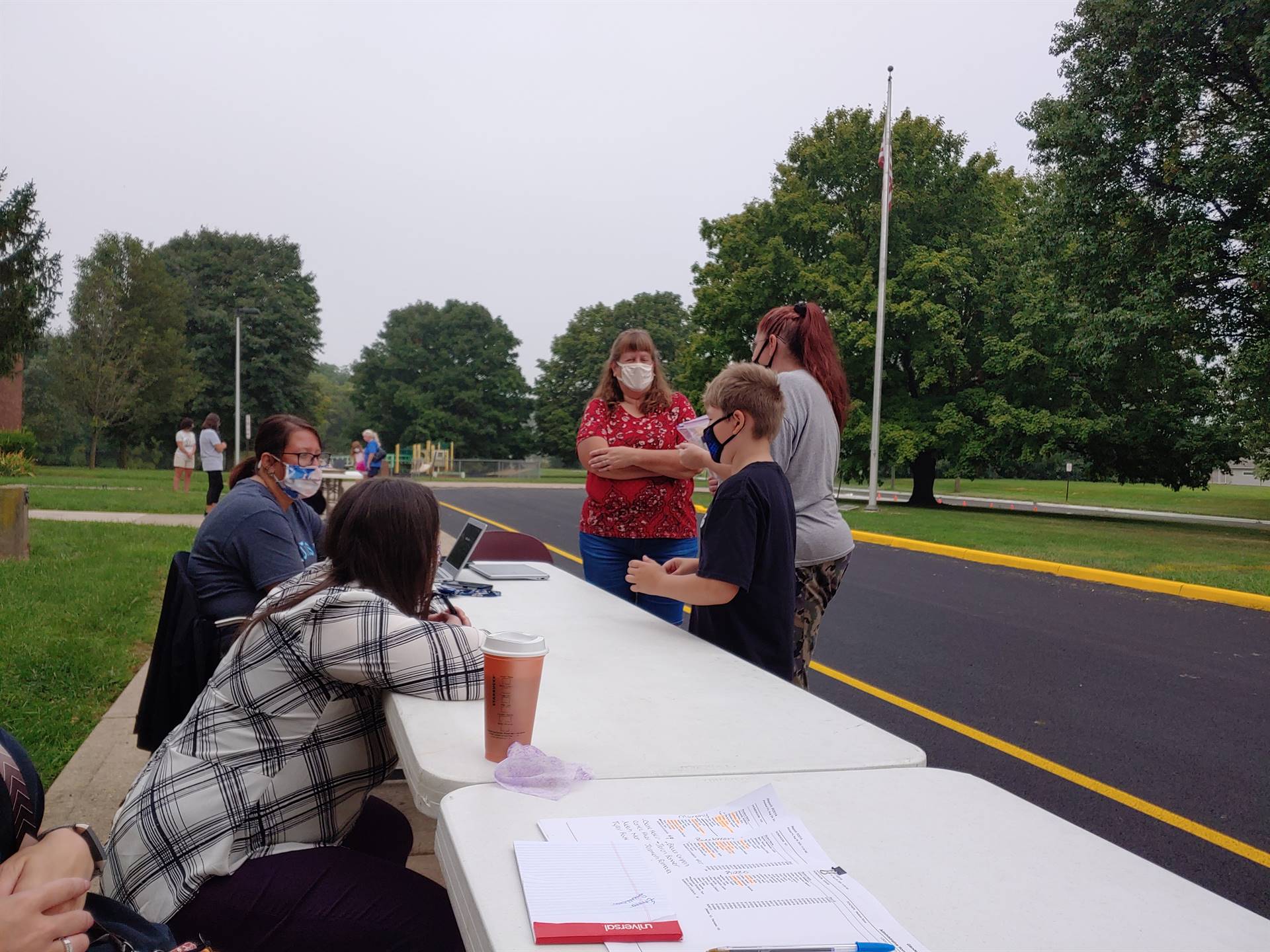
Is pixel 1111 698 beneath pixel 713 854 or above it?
beneath

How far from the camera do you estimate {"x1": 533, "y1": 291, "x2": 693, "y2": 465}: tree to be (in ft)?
223

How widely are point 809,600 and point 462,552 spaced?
166cm

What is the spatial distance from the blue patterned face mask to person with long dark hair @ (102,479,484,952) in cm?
161

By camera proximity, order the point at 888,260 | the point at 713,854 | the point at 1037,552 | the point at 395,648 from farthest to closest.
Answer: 1. the point at 888,260
2. the point at 1037,552
3. the point at 395,648
4. the point at 713,854

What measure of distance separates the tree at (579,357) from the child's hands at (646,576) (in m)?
63.8

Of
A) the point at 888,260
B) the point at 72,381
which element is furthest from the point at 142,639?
the point at 72,381

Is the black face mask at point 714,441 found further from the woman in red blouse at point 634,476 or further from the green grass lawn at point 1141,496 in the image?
the green grass lawn at point 1141,496

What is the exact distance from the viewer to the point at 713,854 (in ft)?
4.59

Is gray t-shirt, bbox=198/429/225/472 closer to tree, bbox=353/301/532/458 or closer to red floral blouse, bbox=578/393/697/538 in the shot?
red floral blouse, bbox=578/393/697/538

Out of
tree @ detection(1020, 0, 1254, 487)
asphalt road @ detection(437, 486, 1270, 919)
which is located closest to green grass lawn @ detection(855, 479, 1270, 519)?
tree @ detection(1020, 0, 1254, 487)

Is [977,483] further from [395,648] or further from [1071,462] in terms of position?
[395,648]

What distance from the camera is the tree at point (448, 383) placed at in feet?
222

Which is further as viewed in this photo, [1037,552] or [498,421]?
[498,421]

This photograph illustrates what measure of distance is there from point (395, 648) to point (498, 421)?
220ft
